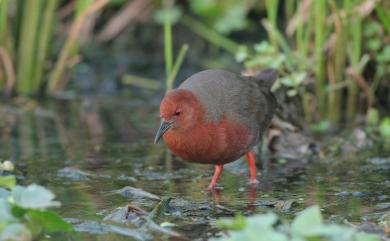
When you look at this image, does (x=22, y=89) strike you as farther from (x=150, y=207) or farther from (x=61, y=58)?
(x=150, y=207)

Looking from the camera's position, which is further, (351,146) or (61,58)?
(61,58)

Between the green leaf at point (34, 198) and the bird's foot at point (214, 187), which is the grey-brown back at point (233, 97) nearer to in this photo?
the bird's foot at point (214, 187)

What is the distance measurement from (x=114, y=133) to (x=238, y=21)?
234cm

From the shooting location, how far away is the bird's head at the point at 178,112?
198 inches

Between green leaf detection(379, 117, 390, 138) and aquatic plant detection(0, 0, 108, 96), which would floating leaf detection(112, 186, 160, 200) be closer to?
green leaf detection(379, 117, 390, 138)

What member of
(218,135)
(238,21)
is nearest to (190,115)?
(218,135)

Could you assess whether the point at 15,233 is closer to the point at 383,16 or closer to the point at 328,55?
the point at 383,16

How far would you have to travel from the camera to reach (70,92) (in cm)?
865

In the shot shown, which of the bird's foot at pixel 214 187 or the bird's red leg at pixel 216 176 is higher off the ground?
the bird's red leg at pixel 216 176

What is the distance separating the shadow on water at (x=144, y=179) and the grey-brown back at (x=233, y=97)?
0.40 metres

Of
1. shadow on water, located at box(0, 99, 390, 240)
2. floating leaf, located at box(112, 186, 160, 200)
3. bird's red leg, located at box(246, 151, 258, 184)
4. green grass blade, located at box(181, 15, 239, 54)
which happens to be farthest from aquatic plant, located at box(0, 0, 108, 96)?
floating leaf, located at box(112, 186, 160, 200)

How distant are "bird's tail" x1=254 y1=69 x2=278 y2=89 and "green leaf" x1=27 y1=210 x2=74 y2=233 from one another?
8.39ft

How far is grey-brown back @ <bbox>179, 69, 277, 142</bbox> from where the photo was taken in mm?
5297

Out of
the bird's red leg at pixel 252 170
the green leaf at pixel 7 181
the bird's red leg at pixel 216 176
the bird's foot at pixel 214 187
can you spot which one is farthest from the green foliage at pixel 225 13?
the green leaf at pixel 7 181
